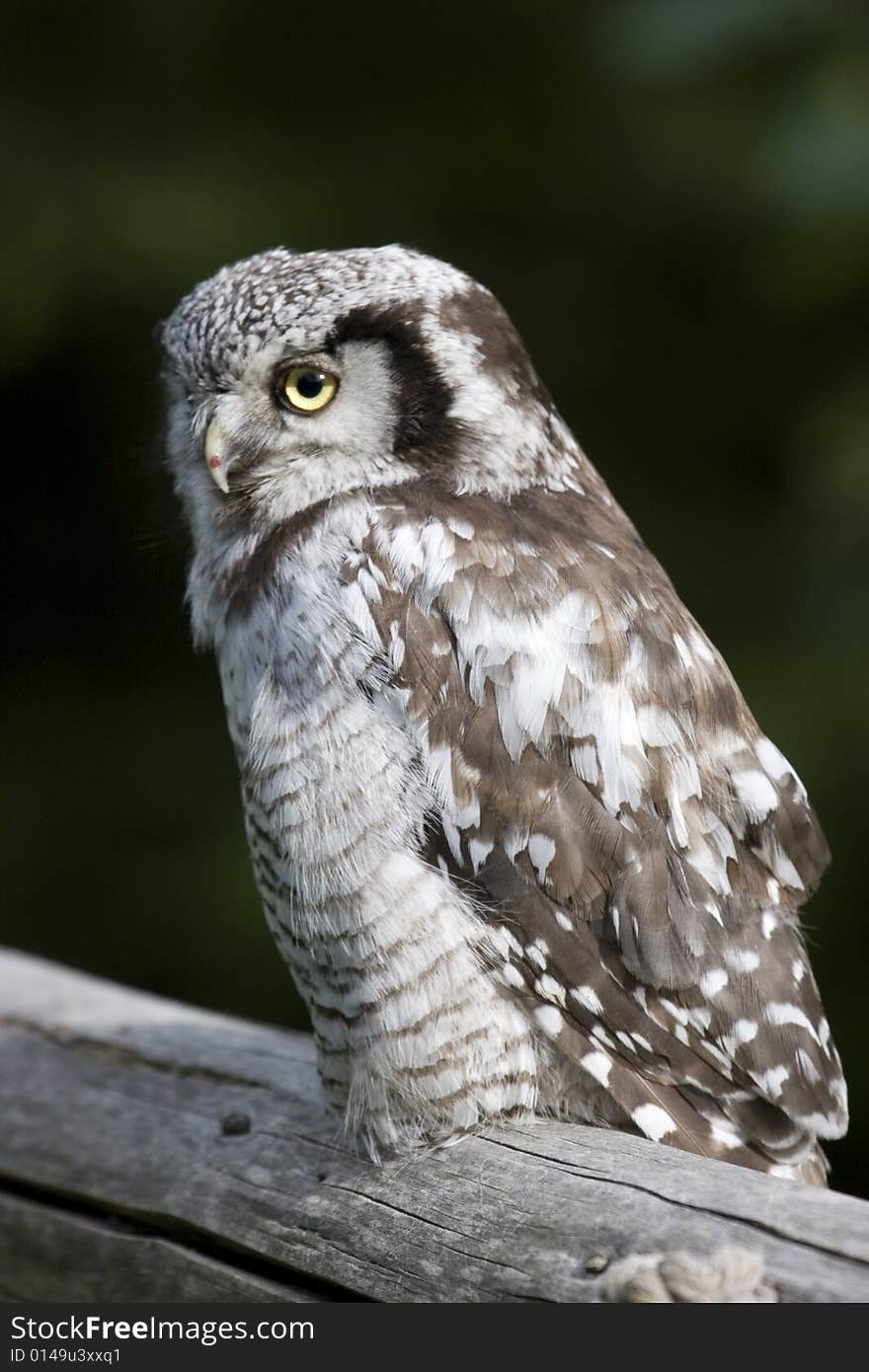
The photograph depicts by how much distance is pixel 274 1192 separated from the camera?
87.8 inches

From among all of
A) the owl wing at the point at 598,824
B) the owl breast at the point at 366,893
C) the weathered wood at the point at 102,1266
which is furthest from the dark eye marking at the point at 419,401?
the weathered wood at the point at 102,1266

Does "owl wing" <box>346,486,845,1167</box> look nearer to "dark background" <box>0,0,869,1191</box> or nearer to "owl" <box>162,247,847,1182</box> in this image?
"owl" <box>162,247,847,1182</box>

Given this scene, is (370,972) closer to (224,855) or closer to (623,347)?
(224,855)

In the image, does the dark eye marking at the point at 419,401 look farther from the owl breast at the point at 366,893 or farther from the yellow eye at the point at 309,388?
the owl breast at the point at 366,893

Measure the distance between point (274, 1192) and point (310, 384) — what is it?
1.30m

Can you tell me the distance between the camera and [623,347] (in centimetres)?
441

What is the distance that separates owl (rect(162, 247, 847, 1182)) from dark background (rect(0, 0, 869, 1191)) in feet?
4.74

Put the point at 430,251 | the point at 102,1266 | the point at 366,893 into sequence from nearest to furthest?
the point at 366,893 → the point at 102,1266 → the point at 430,251

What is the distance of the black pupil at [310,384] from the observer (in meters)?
2.24

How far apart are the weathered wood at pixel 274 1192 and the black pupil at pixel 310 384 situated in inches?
47.2

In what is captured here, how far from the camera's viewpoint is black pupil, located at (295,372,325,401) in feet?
7.35

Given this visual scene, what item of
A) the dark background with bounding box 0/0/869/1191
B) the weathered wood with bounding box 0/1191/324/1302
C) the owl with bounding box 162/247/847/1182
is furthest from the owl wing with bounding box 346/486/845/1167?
the dark background with bounding box 0/0/869/1191

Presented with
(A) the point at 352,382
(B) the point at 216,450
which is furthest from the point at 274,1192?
(A) the point at 352,382

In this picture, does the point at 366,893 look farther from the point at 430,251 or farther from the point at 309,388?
the point at 430,251
